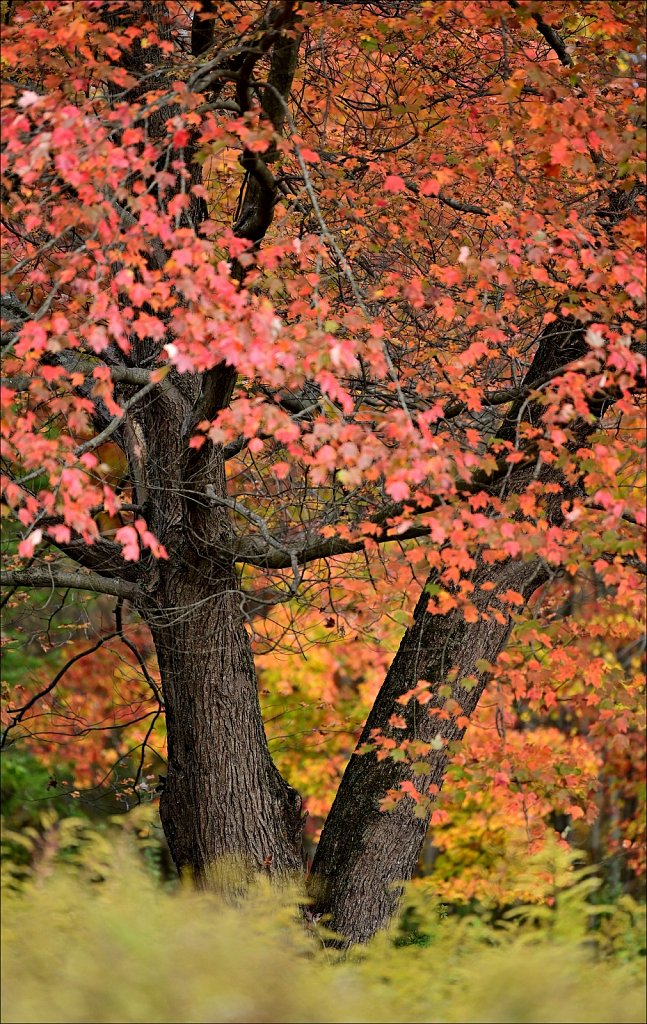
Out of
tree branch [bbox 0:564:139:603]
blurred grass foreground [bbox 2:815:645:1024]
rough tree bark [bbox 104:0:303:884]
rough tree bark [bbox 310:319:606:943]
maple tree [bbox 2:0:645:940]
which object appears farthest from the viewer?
tree branch [bbox 0:564:139:603]

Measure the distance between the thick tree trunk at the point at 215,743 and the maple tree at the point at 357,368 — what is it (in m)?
0.02

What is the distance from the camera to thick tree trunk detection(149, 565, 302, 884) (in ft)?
22.6

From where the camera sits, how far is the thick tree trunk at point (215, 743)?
689 cm

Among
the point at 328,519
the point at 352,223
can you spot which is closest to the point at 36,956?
the point at 328,519

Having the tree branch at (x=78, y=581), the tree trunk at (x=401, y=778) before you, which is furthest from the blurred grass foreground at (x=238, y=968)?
the tree branch at (x=78, y=581)

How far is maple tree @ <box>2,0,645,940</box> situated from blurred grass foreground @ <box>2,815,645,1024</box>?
1556 millimetres

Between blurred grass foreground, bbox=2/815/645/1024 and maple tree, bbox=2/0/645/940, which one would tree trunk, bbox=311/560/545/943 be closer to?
maple tree, bbox=2/0/645/940

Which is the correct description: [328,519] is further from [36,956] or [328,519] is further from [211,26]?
[36,956]

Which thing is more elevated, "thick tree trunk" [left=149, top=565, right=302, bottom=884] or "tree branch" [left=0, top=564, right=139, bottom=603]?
"tree branch" [left=0, top=564, right=139, bottom=603]

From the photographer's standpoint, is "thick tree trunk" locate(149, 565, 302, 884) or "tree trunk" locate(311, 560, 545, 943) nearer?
"tree trunk" locate(311, 560, 545, 943)

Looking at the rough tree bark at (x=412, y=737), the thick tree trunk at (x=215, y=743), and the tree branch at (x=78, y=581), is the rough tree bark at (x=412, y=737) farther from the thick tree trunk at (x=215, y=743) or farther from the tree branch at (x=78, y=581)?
the tree branch at (x=78, y=581)

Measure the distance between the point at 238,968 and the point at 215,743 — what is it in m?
3.34

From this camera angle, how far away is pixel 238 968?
3596 mm

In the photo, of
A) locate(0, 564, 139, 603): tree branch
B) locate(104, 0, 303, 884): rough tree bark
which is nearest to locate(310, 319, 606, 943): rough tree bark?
locate(104, 0, 303, 884): rough tree bark
